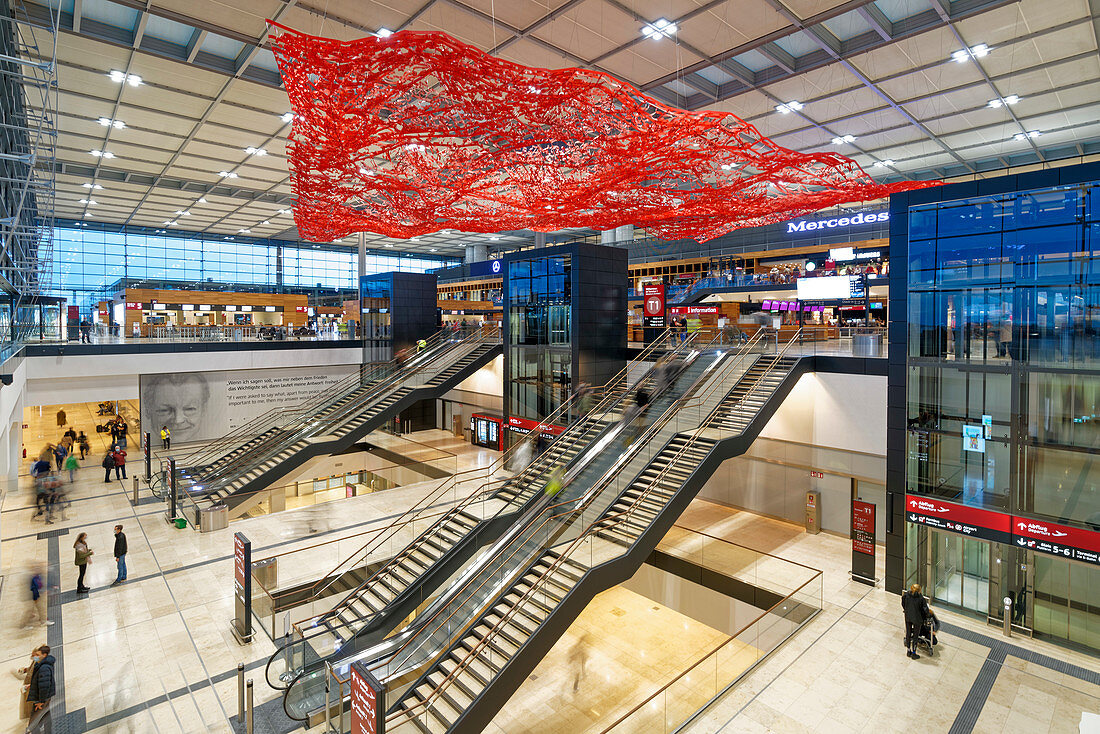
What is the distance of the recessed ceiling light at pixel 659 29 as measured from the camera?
11.1 m

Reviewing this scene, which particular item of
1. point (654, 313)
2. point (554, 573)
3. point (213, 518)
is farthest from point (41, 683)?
point (654, 313)

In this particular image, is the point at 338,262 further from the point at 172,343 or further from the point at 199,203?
the point at 172,343

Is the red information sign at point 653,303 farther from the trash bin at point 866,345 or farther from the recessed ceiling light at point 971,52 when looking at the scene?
the recessed ceiling light at point 971,52

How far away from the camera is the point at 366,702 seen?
6.10 meters

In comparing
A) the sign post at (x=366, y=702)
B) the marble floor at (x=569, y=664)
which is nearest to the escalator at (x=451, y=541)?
the marble floor at (x=569, y=664)

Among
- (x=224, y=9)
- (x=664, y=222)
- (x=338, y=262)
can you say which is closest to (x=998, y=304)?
(x=664, y=222)

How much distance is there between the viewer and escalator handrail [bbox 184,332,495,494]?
16.9 meters

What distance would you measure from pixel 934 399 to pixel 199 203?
3131 centimetres

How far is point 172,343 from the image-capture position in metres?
21.2

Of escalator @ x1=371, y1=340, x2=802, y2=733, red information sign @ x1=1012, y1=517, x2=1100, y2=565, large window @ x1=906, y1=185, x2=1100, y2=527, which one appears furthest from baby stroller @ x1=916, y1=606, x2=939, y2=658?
escalator @ x1=371, y1=340, x2=802, y2=733

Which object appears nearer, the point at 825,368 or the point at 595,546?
the point at 595,546

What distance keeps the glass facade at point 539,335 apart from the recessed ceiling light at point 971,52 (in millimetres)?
10453

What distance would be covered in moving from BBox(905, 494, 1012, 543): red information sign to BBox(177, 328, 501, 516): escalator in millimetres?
15414

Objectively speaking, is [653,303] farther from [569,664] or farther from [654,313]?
[569,664]
